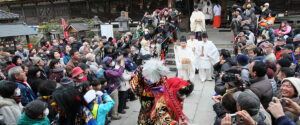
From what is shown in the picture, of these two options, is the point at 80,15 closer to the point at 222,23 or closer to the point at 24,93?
the point at 222,23

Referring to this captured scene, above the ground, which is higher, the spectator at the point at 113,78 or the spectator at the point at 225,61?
the spectator at the point at 225,61

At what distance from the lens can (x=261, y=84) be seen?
9.13 feet

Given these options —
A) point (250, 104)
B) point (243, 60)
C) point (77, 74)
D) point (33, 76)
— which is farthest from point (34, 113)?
point (243, 60)

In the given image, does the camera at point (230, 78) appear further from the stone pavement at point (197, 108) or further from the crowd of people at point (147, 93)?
the stone pavement at point (197, 108)

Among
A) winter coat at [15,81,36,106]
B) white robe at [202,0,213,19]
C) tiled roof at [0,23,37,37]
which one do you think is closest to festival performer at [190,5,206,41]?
white robe at [202,0,213,19]

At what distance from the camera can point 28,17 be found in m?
16.9

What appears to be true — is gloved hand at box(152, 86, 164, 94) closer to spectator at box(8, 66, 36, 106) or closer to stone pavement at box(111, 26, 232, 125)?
stone pavement at box(111, 26, 232, 125)

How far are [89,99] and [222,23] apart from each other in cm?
1218

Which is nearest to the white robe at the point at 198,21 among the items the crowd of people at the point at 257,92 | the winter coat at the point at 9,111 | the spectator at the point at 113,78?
the crowd of people at the point at 257,92

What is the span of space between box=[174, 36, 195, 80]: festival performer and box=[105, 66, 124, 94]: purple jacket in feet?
8.95

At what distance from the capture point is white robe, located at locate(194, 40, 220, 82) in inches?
261

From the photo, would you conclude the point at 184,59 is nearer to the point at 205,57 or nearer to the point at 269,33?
the point at 205,57

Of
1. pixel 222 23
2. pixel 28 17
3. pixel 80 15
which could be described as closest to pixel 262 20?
pixel 222 23

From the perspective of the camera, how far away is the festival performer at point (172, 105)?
239 centimetres
